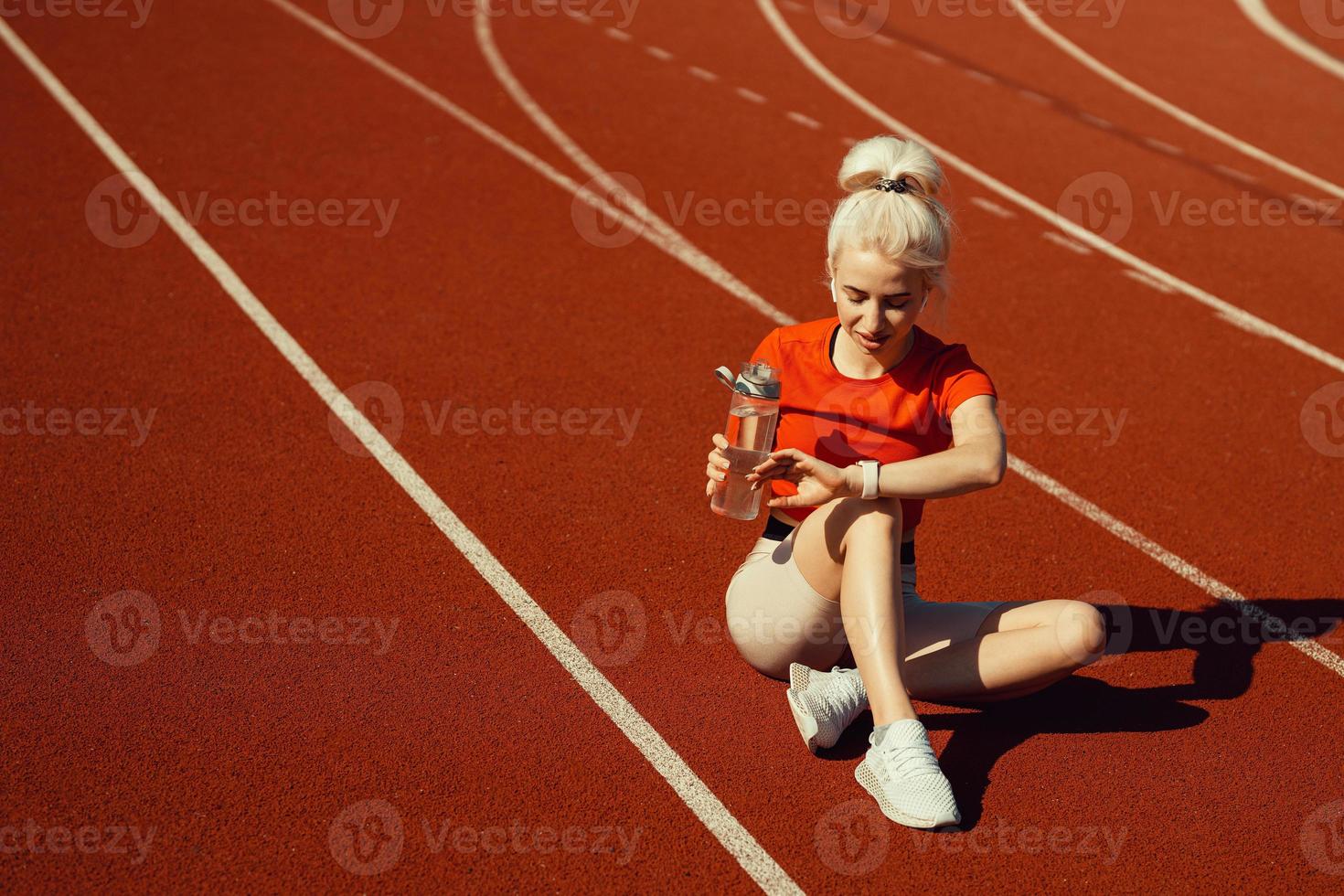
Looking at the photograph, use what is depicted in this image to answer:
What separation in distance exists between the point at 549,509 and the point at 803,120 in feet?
21.6

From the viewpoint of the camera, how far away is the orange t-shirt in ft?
13.0

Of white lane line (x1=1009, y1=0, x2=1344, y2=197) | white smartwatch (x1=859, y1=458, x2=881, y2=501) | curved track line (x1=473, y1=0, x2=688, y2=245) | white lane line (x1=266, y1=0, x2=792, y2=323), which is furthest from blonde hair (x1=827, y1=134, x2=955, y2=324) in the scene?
white lane line (x1=1009, y1=0, x2=1344, y2=197)

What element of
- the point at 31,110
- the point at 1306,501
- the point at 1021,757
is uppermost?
the point at 1306,501

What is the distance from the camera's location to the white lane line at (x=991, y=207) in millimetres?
9289

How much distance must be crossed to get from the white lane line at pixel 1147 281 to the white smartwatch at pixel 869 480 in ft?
17.4

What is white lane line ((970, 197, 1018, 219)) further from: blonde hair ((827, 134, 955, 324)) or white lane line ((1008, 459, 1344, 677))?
blonde hair ((827, 134, 955, 324))

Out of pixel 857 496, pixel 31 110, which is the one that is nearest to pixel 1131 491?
pixel 857 496

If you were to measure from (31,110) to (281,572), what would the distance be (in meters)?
6.55

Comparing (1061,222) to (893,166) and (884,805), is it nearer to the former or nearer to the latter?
(893,166)

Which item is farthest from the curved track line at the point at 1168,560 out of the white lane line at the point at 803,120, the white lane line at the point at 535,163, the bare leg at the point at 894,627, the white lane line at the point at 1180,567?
the white lane line at the point at 803,120

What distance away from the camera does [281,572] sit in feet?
16.2

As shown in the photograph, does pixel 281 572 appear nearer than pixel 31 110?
Yes

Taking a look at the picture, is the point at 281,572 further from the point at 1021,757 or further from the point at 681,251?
the point at 681,251

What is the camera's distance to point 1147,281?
8.34m
